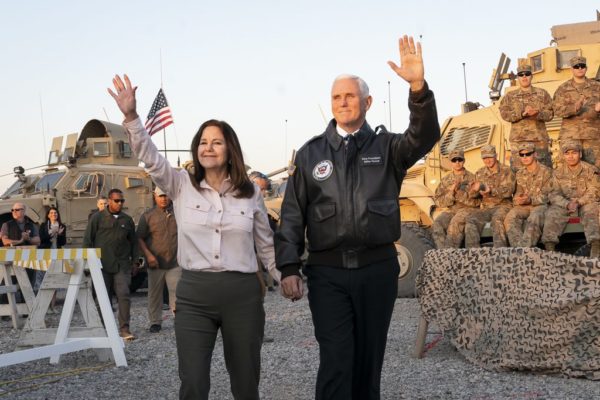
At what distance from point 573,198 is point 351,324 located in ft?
16.8

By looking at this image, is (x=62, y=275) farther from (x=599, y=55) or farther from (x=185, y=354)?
(x=599, y=55)

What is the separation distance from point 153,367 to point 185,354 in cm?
349

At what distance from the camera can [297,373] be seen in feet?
21.4

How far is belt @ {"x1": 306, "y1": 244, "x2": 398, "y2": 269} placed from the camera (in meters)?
3.71

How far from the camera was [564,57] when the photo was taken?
11422 millimetres

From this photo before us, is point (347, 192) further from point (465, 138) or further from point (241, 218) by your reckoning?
point (465, 138)

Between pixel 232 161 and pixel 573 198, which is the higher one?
pixel 232 161

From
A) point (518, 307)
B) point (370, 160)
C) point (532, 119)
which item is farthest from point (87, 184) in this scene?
point (370, 160)

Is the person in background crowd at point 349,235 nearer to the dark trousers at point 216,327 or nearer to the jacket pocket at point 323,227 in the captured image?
the jacket pocket at point 323,227

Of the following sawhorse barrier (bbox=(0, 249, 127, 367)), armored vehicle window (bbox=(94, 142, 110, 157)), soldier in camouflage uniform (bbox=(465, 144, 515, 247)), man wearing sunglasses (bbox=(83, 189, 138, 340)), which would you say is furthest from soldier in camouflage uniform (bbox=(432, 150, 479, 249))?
armored vehicle window (bbox=(94, 142, 110, 157))

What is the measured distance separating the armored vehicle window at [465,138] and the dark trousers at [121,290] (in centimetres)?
477

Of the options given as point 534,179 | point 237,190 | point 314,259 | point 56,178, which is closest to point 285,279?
point 314,259

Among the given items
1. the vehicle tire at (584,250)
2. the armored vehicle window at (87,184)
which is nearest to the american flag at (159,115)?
the armored vehicle window at (87,184)

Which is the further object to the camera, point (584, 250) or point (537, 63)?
point (537, 63)
